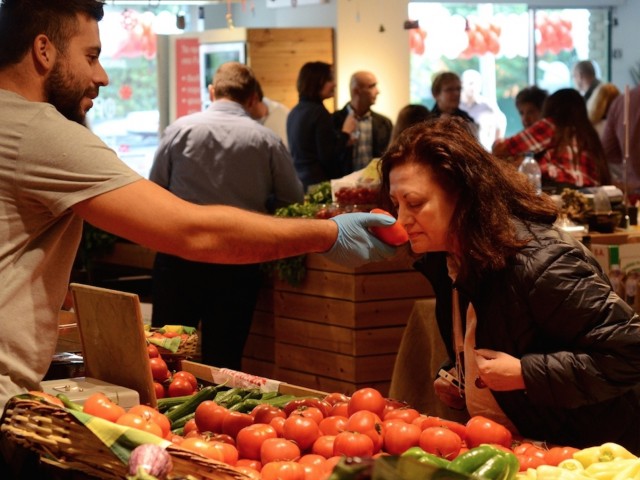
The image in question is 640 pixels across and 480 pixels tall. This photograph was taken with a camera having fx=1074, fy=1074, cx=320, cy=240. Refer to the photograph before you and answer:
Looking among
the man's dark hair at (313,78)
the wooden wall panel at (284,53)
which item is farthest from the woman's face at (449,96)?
the wooden wall panel at (284,53)

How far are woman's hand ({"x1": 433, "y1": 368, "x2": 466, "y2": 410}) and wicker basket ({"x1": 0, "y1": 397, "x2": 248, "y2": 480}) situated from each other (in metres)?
1.35

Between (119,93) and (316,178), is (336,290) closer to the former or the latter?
(316,178)

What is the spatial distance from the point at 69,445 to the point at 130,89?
1204 centimetres

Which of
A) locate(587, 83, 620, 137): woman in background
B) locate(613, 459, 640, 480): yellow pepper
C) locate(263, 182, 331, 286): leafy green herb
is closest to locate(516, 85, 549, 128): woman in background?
locate(587, 83, 620, 137): woman in background

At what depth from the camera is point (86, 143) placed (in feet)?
8.10

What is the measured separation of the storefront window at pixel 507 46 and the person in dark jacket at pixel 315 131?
7.01 m

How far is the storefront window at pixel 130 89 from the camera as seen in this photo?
1331 cm

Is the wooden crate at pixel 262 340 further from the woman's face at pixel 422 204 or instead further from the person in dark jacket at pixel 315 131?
the woman's face at pixel 422 204

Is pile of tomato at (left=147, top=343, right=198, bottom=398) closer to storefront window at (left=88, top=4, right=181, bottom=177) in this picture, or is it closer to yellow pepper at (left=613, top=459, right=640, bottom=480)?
yellow pepper at (left=613, top=459, right=640, bottom=480)

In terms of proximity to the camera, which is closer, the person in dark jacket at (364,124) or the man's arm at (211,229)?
the man's arm at (211,229)

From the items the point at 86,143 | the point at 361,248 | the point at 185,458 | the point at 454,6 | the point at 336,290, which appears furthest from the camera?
the point at 454,6

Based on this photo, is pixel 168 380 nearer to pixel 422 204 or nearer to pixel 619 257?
pixel 422 204

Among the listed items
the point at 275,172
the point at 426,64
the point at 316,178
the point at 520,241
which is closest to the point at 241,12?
the point at 426,64

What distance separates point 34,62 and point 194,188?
3694 millimetres
